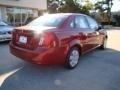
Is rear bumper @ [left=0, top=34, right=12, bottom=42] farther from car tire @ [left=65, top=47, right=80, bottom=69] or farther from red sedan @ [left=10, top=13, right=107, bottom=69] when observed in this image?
car tire @ [left=65, top=47, right=80, bottom=69]

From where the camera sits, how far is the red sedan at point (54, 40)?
4676 millimetres

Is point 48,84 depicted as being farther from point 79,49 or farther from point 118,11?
point 118,11

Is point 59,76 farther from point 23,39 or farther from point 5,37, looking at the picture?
point 5,37

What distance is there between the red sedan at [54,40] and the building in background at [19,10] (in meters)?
14.7

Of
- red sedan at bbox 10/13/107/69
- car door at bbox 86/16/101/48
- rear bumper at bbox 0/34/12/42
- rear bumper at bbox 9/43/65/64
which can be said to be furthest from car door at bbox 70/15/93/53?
rear bumper at bbox 0/34/12/42

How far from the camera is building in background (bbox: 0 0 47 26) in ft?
68.1

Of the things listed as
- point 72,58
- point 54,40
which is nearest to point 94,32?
point 72,58

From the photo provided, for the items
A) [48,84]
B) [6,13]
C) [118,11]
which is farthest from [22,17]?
[118,11]

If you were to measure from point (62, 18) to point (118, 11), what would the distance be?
39.0m

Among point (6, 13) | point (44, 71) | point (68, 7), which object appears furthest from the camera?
point (68, 7)

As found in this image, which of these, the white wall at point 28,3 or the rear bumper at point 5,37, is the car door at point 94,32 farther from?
the white wall at point 28,3

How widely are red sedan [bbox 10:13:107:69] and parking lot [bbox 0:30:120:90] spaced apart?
38 cm

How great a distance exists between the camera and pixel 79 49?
5.89 meters

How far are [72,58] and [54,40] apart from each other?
1050mm
